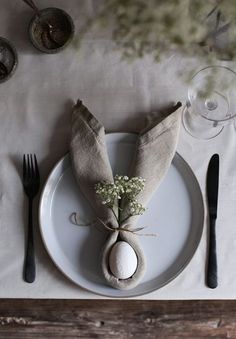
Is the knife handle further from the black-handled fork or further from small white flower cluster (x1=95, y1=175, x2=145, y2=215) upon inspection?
the black-handled fork

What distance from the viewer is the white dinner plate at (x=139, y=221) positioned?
0.70 meters

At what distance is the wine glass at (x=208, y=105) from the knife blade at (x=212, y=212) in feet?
0.16

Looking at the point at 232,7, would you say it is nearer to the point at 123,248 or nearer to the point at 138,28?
the point at 138,28

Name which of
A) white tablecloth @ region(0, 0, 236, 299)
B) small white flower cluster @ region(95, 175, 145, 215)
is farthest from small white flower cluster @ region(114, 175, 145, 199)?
white tablecloth @ region(0, 0, 236, 299)

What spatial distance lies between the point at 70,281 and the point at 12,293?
9 centimetres

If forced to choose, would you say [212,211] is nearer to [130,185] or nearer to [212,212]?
[212,212]

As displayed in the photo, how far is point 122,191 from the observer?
64 cm

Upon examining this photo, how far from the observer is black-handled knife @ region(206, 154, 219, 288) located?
2.30 ft

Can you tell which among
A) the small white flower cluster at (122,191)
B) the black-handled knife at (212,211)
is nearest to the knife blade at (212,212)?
the black-handled knife at (212,211)

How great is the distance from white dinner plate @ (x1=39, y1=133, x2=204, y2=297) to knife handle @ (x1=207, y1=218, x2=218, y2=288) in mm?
21

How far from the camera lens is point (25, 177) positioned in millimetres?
707

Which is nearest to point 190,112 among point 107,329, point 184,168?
point 184,168

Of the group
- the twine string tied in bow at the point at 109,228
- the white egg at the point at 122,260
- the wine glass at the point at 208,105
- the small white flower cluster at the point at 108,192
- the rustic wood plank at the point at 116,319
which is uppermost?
the wine glass at the point at 208,105

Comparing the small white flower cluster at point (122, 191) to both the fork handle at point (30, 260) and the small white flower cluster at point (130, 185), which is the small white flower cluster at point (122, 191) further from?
the fork handle at point (30, 260)
